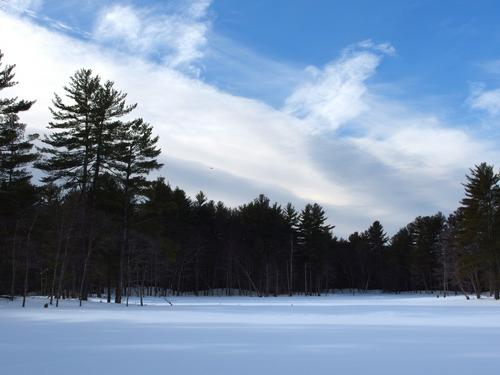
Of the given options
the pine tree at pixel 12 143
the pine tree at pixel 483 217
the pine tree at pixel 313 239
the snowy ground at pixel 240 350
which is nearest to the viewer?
the snowy ground at pixel 240 350

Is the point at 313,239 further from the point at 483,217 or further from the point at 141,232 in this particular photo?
the point at 141,232

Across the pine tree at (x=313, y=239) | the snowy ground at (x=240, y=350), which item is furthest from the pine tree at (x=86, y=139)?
the pine tree at (x=313, y=239)

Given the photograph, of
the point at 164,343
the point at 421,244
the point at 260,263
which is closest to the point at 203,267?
the point at 260,263

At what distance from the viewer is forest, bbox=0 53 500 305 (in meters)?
31.9

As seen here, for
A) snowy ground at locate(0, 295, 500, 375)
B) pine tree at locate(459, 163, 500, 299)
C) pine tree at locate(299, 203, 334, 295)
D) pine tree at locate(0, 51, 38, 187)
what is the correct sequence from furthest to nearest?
pine tree at locate(299, 203, 334, 295) → pine tree at locate(459, 163, 500, 299) → pine tree at locate(0, 51, 38, 187) → snowy ground at locate(0, 295, 500, 375)

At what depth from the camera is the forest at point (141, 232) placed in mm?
31891

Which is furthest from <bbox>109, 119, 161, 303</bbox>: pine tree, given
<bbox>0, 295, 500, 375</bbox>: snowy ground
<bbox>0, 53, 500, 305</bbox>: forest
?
<bbox>0, 295, 500, 375</bbox>: snowy ground

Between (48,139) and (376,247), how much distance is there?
7749 cm

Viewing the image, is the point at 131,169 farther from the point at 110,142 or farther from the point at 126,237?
the point at 126,237

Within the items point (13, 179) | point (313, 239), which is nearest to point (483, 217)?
point (313, 239)

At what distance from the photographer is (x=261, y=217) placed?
76500 millimetres

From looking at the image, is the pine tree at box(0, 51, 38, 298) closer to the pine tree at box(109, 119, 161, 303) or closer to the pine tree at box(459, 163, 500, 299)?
the pine tree at box(109, 119, 161, 303)

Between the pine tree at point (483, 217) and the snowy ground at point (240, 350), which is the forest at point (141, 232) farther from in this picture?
the snowy ground at point (240, 350)

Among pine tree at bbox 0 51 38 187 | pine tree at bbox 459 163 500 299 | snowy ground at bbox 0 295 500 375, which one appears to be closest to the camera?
snowy ground at bbox 0 295 500 375
